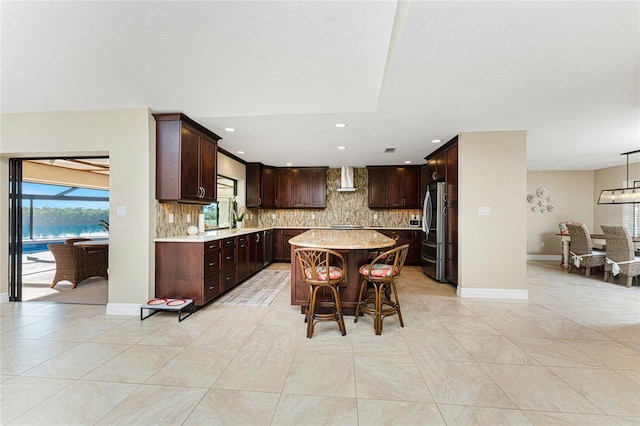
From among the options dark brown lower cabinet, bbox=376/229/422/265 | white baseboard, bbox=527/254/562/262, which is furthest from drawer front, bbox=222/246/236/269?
white baseboard, bbox=527/254/562/262

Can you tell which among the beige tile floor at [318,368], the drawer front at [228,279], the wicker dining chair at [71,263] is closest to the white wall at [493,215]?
the beige tile floor at [318,368]

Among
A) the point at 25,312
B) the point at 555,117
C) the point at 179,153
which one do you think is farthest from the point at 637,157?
the point at 25,312

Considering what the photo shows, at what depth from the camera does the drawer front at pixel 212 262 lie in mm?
3568

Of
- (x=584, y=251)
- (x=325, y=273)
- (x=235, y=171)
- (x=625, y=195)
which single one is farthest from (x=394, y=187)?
(x=325, y=273)

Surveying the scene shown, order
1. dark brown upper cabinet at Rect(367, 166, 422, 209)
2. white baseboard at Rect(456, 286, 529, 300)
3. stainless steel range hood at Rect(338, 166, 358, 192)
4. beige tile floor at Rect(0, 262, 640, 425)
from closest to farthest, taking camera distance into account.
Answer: beige tile floor at Rect(0, 262, 640, 425)
white baseboard at Rect(456, 286, 529, 300)
dark brown upper cabinet at Rect(367, 166, 422, 209)
stainless steel range hood at Rect(338, 166, 358, 192)

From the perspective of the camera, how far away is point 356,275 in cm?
326

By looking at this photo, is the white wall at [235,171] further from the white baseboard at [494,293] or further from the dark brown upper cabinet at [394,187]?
the white baseboard at [494,293]

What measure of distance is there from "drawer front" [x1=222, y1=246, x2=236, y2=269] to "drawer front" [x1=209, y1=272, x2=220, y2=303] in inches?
9.6

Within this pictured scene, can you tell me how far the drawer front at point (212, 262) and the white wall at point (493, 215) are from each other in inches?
138

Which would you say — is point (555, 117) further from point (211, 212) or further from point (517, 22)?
point (211, 212)

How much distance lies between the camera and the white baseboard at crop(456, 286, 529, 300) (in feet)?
13.2

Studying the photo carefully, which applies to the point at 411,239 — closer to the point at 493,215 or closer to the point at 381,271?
the point at 493,215

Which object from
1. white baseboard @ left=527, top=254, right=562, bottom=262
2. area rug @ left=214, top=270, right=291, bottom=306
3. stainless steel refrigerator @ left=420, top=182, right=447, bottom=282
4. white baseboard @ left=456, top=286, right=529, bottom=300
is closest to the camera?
area rug @ left=214, top=270, right=291, bottom=306

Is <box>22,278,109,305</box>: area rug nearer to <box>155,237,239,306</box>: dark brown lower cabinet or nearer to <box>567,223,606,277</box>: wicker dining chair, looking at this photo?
<box>155,237,239,306</box>: dark brown lower cabinet
